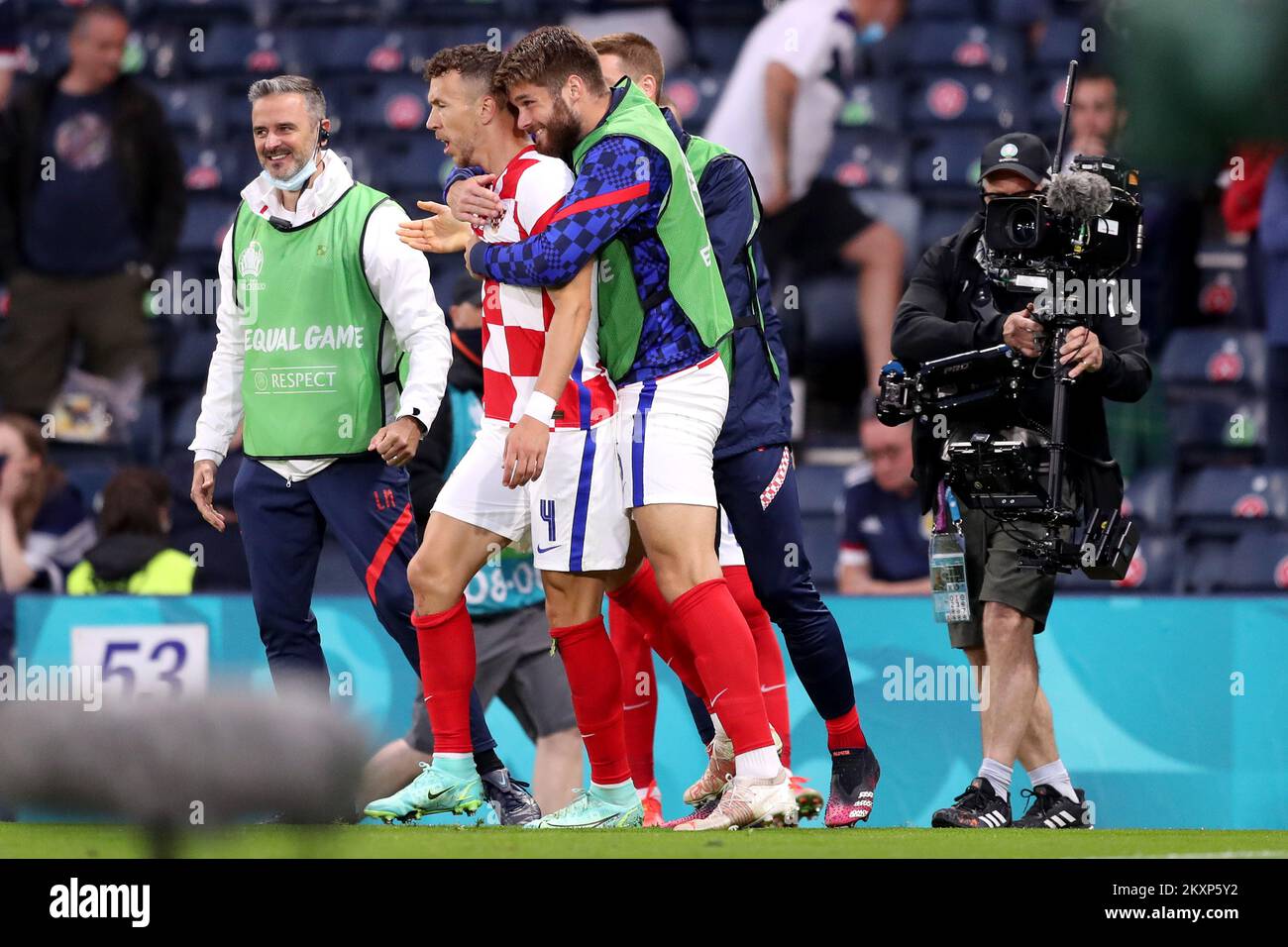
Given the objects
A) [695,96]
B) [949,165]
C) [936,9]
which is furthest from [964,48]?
[695,96]

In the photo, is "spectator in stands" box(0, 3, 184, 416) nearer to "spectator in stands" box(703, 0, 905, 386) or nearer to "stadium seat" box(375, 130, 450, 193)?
"stadium seat" box(375, 130, 450, 193)

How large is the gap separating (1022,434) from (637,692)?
4.04ft

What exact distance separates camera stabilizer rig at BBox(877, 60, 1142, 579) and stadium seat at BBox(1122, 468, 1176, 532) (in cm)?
288

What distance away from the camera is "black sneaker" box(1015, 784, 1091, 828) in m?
5.16

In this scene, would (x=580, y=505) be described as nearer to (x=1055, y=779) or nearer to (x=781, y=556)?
(x=781, y=556)

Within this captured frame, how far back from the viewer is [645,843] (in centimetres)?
379

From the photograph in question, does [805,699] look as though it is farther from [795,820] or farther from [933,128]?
[933,128]

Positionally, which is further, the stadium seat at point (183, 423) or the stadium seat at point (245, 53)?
the stadium seat at point (245, 53)

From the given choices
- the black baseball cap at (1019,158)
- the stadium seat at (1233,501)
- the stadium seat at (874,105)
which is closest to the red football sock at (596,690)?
the black baseball cap at (1019,158)

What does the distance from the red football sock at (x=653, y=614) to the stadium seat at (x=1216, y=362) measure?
429cm

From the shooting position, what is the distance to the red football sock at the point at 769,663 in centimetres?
507

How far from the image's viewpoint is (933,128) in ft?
29.4

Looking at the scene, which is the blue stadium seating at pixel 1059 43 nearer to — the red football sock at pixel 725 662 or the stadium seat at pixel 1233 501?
the stadium seat at pixel 1233 501

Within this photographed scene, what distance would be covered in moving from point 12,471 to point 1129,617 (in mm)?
4517
